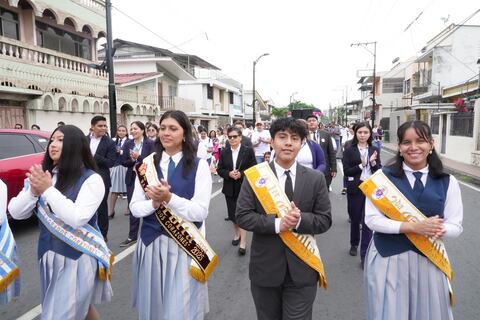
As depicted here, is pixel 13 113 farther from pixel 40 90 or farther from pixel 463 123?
pixel 463 123

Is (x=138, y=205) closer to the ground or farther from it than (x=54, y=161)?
closer to the ground

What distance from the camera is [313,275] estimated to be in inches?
91.2

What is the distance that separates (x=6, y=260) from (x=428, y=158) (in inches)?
111

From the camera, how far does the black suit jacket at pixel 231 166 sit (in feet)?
17.7

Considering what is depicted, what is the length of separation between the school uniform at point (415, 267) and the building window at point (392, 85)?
46.1 metres

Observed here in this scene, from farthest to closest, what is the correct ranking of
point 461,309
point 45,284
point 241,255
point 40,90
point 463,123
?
point 463,123
point 40,90
point 241,255
point 461,309
point 45,284

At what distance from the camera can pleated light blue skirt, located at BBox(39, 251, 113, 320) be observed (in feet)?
7.64

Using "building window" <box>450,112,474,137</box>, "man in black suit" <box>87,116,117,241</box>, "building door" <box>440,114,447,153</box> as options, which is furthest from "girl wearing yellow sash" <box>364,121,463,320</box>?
"building door" <box>440,114,447,153</box>

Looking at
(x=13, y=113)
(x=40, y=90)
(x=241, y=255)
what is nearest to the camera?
(x=241, y=255)

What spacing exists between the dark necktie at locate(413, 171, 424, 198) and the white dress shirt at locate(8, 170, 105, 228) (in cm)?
208

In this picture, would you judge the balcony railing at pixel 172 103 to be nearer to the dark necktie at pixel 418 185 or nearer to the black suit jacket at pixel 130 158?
the black suit jacket at pixel 130 158

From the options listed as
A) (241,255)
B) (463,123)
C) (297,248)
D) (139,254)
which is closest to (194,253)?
(139,254)

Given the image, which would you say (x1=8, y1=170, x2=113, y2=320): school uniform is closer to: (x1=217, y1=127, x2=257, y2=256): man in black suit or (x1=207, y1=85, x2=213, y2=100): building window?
(x1=217, y1=127, x2=257, y2=256): man in black suit

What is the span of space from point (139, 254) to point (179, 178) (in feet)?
1.97
